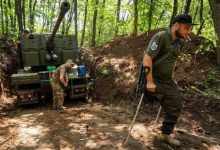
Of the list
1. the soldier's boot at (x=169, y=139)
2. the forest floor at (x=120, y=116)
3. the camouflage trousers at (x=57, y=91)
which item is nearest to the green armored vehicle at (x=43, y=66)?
the forest floor at (x=120, y=116)

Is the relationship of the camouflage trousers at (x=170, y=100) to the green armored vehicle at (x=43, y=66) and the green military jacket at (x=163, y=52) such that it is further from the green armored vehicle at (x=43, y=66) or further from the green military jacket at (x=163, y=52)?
the green armored vehicle at (x=43, y=66)

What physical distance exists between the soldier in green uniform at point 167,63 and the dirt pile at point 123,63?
13.8ft

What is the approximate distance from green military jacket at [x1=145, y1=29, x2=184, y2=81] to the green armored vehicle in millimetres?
4669

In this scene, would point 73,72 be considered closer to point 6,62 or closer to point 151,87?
point 6,62

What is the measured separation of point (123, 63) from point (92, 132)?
5754mm

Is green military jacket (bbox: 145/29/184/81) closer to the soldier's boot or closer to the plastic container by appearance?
the soldier's boot

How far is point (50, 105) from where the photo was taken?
34.7 ft

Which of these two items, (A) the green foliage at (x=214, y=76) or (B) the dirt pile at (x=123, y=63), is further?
(B) the dirt pile at (x=123, y=63)

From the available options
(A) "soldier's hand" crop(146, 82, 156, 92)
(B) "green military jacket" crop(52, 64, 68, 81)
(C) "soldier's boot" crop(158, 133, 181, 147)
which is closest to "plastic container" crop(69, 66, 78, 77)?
(B) "green military jacket" crop(52, 64, 68, 81)

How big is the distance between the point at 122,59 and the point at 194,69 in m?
3.36

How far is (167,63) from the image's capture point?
507 centimetres

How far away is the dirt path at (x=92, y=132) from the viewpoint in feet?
17.8

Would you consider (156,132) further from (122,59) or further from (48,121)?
(122,59)

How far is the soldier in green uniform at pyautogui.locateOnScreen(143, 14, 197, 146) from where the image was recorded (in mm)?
4848
